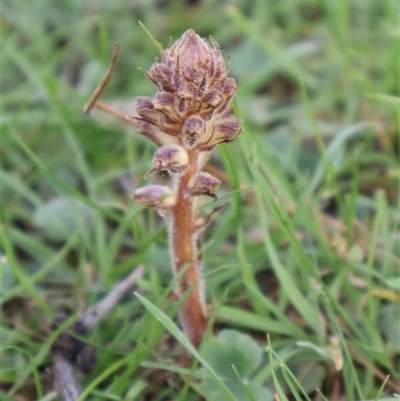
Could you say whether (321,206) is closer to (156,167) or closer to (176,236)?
(176,236)

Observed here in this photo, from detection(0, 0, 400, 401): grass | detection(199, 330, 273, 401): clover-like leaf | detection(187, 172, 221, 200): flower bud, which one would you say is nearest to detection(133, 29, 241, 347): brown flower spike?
detection(187, 172, 221, 200): flower bud

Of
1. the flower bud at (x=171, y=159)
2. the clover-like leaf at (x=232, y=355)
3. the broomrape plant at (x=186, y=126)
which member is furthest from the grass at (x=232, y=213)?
the flower bud at (x=171, y=159)

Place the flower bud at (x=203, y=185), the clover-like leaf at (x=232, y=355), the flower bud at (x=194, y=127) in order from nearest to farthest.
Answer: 1. the flower bud at (x=194, y=127)
2. the flower bud at (x=203, y=185)
3. the clover-like leaf at (x=232, y=355)

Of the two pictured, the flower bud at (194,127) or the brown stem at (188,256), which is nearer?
the flower bud at (194,127)

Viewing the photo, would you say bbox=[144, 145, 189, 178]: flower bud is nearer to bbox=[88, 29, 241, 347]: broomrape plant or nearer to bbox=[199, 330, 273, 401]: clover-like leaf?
bbox=[88, 29, 241, 347]: broomrape plant

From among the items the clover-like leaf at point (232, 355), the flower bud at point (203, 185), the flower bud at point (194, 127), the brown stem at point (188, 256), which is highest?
the flower bud at point (194, 127)

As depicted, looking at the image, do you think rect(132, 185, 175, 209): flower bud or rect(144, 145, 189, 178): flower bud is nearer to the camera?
rect(144, 145, 189, 178): flower bud

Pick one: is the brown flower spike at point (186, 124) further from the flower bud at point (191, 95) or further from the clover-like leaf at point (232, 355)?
the clover-like leaf at point (232, 355)

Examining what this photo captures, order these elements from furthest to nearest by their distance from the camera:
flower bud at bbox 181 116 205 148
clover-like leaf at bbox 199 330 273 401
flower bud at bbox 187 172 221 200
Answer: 1. clover-like leaf at bbox 199 330 273 401
2. flower bud at bbox 187 172 221 200
3. flower bud at bbox 181 116 205 148
